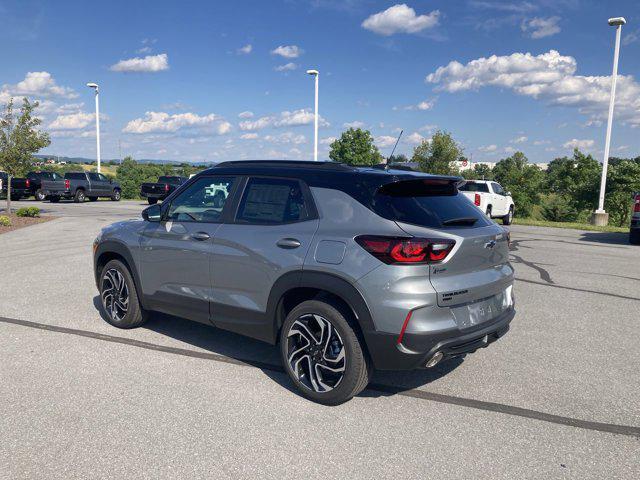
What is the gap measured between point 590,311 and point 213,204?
16.3 ft

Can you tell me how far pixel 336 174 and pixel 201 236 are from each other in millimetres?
1422

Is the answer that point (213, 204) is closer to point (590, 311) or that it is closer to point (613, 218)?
point (590, 311)

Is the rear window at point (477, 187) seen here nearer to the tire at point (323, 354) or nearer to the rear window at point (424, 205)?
the rear window at point (424, 205)

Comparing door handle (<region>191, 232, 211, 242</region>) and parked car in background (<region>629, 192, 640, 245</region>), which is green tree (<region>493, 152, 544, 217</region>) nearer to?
parked car in background (<region>629, 192, 640, 245</region>)

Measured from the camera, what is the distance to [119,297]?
5527 mm

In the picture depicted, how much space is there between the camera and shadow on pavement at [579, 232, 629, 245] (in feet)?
49.5

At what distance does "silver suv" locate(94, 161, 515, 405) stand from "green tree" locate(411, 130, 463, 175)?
4151cm

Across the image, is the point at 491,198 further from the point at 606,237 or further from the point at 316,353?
the point at 316,353

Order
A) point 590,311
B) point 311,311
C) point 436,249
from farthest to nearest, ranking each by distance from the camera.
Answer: point 590,311 < point 311,311 < point 436,249

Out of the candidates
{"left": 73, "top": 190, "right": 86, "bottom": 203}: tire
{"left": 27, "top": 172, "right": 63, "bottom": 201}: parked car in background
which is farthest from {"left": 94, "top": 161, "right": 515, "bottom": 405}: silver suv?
{"left": 73, "top": 190, "right": 86, "bottom": 203}: tire

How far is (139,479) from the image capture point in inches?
111

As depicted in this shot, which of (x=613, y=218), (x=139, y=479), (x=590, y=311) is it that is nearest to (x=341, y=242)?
(x=139, y=479)

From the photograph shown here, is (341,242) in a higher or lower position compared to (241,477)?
higher

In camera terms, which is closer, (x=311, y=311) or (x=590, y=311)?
(x=311, y=311)
